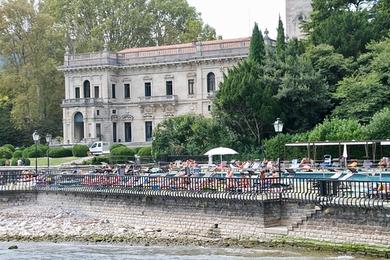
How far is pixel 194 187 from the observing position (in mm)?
28000

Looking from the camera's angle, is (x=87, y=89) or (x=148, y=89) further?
(x=87, y=89)

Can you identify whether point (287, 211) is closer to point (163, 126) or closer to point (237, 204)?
point (237, 204)

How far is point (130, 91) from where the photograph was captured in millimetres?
73875

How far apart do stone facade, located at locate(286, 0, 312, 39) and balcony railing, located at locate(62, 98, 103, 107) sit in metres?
18.6

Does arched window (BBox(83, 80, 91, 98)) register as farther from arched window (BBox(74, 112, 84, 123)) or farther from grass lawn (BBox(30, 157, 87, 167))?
grass lawn (BBox(30, 157, 87, 167))

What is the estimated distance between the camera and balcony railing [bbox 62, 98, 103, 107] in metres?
72.6

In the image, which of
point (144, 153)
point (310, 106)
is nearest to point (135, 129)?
point (144, 153)

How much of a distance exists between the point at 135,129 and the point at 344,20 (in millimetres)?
30571

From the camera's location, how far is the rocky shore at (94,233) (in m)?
23.6

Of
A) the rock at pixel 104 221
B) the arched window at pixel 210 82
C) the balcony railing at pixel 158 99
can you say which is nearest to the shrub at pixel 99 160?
the arched window at pixel 210 82

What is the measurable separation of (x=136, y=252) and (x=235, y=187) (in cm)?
408

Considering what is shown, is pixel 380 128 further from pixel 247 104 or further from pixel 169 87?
pixel 169 87

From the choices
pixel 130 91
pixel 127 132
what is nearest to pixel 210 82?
pixel 130 91

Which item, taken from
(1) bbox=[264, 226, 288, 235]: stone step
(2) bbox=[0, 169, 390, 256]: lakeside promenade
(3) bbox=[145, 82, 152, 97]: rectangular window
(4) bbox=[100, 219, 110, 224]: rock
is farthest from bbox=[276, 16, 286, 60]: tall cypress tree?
(1) bbox=[264, 226, 288, 235]: stone step
